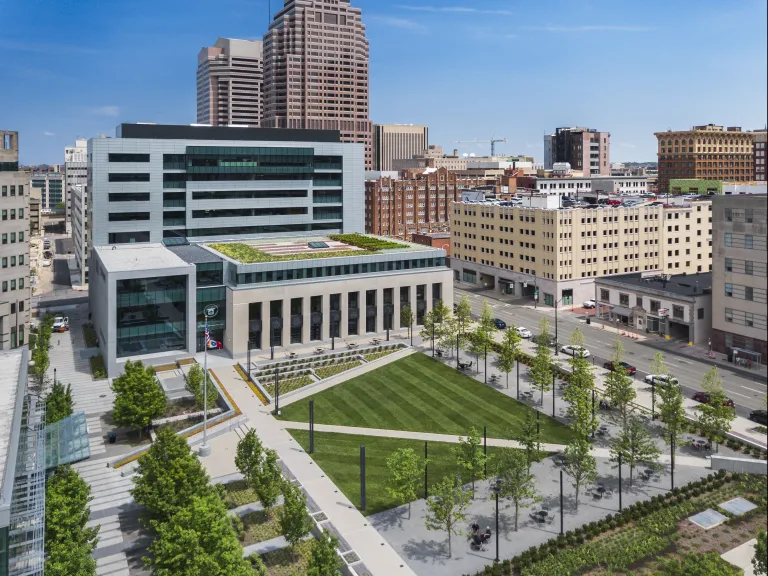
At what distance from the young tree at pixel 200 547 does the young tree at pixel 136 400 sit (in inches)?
888

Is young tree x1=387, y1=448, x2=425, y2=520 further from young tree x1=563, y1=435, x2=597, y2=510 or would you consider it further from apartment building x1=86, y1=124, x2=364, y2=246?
apartment building x1=86, y1=124, x2=364, y2=246

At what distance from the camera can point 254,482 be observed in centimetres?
4219

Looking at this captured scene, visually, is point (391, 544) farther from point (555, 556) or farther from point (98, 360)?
point (98, 360)

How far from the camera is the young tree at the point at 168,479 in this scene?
3750cm

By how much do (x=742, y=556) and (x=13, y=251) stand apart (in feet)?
251

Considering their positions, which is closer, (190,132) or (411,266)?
(411,266)

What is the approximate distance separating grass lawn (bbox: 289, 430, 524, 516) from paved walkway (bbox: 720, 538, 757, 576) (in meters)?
16.6

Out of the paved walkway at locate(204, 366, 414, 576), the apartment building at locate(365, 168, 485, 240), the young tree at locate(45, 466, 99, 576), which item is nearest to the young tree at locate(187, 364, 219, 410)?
the paved walkway at locate(204, 366, 414, 576)

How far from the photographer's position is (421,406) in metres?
61.5

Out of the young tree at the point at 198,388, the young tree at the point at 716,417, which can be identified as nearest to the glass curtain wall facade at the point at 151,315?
the young tree at the point at 198,388

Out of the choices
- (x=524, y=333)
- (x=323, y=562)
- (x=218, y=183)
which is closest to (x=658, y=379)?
(x=524, y=333)

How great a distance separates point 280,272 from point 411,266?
19474 millimetres

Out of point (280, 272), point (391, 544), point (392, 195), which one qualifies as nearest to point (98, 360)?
point (280, 272)

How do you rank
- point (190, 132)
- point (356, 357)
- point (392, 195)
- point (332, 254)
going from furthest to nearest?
point (392, 195) < point (190, 132) < point (332, 254) < point (356, 357)
